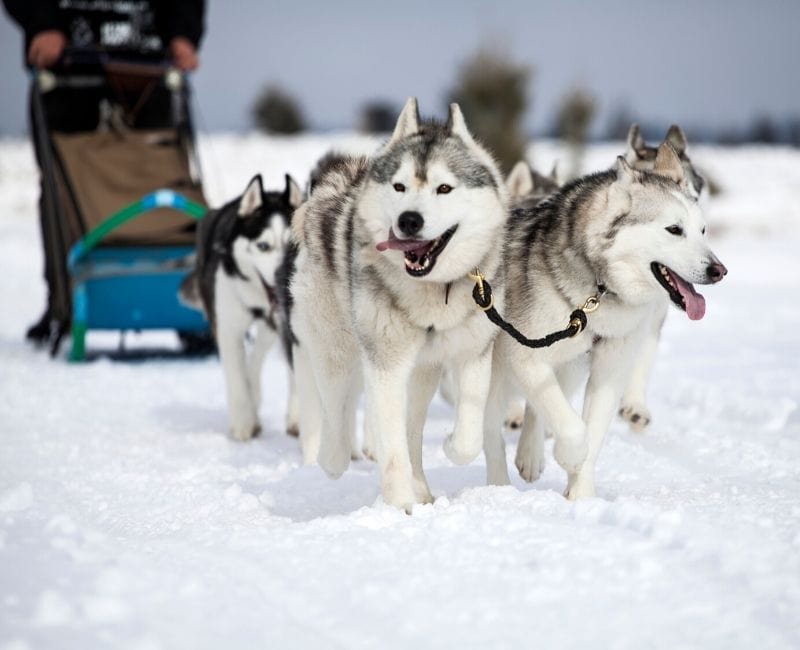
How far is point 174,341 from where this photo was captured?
8.70 metres

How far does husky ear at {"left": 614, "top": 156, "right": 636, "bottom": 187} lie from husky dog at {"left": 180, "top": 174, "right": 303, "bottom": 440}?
1.99 metres

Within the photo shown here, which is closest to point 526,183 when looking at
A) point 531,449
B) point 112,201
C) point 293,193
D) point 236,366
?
point 293,193

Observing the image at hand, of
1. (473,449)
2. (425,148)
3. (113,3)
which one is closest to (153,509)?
(473,449)

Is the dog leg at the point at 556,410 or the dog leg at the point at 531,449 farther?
the dog leg at the point at 531,449

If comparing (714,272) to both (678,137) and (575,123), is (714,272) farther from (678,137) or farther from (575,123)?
(575,123)

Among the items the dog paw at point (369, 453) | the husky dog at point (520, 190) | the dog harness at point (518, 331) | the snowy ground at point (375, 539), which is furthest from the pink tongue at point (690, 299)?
the dog paw at point (369, 453)

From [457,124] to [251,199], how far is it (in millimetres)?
2126

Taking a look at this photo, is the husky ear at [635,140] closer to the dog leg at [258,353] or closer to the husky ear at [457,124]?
the husky ear at [457,124]

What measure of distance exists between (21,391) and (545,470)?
3205 millimetres

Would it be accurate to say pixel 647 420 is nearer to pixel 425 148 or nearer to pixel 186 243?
pixel 425 148

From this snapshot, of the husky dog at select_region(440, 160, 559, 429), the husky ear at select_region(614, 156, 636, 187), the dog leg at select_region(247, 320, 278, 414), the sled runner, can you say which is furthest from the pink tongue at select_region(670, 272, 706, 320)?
the sled runner

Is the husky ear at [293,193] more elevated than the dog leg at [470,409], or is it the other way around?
the husky ear at [293,193]

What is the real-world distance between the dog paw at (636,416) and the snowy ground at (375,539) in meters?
0.09

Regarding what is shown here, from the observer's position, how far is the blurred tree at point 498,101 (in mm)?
18641
